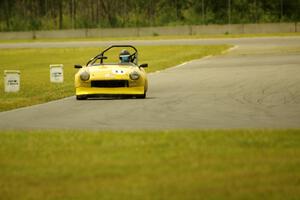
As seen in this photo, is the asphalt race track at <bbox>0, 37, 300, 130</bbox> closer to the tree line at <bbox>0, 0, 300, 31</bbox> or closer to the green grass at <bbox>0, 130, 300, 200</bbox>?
the green grass at <bbox>0, 130, 300, 200</bbox>

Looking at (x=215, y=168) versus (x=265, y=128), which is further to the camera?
(x=265, y=128)

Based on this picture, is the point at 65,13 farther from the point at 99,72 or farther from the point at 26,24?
the point at 99,72

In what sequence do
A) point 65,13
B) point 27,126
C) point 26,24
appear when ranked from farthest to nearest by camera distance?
point 65,13 → point 26,24 → point 27,126

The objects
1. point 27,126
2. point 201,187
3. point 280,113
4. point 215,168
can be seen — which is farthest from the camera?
point 280,113

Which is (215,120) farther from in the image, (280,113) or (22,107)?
(22,107)

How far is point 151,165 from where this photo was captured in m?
10.6

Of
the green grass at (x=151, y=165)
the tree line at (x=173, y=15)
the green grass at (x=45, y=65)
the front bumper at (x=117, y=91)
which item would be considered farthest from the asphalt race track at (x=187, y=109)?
the tree line at (x=173, y=15)

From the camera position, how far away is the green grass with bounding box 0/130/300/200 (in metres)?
8.92

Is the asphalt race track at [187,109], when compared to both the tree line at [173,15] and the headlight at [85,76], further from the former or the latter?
the tree line at [173,15]

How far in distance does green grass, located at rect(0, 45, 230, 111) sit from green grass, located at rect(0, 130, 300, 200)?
316 inches

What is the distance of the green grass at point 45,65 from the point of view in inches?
971

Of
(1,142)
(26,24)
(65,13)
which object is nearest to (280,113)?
(1,142)

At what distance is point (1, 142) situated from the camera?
13.0 metres

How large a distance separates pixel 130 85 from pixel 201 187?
43.2ft
